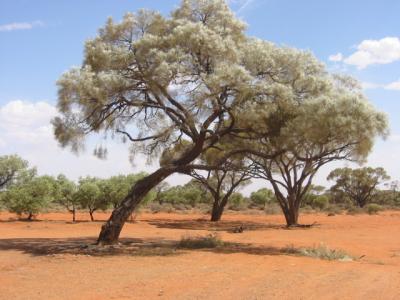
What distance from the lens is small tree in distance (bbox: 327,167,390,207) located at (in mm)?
67938

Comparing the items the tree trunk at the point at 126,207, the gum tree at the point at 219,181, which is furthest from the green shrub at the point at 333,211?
the tree trunk at the point at 126,207

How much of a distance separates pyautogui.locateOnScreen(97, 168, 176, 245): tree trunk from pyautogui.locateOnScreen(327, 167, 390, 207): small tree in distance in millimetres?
55804

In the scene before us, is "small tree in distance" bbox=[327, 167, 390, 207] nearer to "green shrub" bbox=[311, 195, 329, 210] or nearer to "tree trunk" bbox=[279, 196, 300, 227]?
"green shrub" bbox=[311, 195, 329, 210]

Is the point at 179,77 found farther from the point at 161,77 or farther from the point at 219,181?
the point at 219,181

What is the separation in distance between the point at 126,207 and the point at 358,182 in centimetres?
5783

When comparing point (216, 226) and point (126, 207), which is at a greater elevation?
point (126, 207)

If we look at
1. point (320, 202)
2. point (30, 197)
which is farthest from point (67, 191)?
point (320, 202)

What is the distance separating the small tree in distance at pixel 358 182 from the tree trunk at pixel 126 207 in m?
55.8

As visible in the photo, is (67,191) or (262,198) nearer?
(67,191)

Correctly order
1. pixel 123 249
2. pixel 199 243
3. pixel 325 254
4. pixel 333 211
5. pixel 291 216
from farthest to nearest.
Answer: pixel 333 211 → pixel 291 216 → pixel 199 243 → pixel 123 249 → pixel 325 254

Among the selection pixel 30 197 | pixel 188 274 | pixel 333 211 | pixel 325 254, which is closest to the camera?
pixel 188 274

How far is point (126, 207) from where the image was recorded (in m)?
16.4

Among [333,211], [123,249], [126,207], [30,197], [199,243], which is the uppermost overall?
[30,197]

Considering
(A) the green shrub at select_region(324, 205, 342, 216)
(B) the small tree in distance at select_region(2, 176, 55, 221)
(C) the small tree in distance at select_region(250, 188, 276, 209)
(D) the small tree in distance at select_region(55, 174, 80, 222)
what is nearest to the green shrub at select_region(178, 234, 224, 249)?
(B) the small tree in distance at select_region(2, 176, 55, 221)
